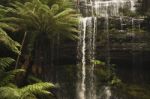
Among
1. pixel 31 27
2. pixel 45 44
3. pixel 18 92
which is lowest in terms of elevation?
pixel 18 92

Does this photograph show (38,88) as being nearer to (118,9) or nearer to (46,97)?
(46,97)

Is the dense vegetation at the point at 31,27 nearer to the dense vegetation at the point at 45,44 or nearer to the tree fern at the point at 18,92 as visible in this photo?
the dense vegetation at the point at 45,44

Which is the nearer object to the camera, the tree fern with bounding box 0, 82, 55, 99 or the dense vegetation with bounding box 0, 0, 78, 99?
the tree fern with bounding box 0, 82, 55, 99

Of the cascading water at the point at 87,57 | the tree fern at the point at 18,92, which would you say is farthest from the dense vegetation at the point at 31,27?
the tree fern at the point at 18,92

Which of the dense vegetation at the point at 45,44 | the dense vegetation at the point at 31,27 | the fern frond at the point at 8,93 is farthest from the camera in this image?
the dense vegetation at the point at 45,44

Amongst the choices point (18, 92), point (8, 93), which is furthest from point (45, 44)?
point (8, 93)

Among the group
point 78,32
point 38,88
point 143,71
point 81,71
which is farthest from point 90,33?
point 38,88

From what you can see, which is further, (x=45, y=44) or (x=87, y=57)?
(x=87, y=57)

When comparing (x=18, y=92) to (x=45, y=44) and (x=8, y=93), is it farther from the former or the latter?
(x=45, y=44)

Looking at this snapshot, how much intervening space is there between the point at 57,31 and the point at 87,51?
6.39ft

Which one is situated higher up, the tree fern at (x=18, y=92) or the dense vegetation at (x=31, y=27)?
the dense vegetation at (x=31, y=27)

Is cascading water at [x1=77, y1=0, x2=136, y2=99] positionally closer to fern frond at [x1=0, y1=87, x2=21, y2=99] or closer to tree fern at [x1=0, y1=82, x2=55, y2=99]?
tree fern at [x1=0, y1=82, x2=55, y2=99]

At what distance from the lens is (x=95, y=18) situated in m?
15.4

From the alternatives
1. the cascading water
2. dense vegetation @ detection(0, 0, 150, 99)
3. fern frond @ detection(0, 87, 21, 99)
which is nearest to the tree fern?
fern frond @ detection(0, 87, 21, 99)
